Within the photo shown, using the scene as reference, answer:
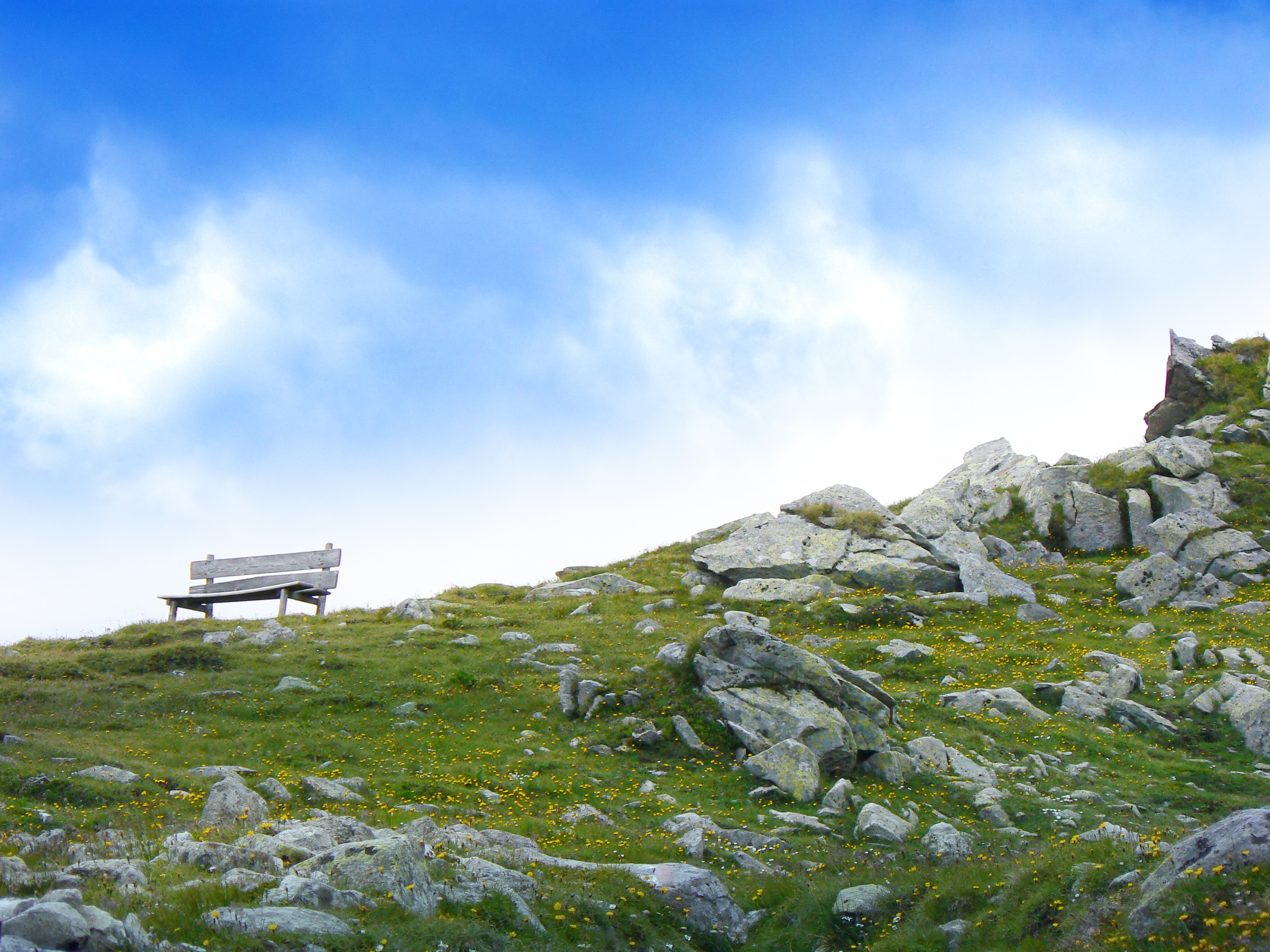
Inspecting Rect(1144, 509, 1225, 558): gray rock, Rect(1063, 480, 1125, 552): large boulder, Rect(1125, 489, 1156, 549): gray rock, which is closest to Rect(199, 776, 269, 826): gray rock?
Rect(1144, 509, 1225, 558): gray rock

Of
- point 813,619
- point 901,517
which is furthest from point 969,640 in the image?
point 901,517

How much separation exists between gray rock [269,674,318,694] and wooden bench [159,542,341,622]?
14.7 m

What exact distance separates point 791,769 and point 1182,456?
38.2 meters

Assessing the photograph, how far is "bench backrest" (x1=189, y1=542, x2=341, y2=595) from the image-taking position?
43344mm

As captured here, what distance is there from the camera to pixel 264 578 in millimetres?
43625

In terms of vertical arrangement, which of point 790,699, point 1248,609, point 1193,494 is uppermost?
point 1193,494

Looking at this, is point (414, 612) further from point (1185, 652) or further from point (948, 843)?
point (1185, 652)

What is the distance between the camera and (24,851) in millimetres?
13047

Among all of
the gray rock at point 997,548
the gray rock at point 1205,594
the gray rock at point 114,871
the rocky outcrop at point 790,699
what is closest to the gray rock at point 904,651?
the rocky outcrop at point 790,699

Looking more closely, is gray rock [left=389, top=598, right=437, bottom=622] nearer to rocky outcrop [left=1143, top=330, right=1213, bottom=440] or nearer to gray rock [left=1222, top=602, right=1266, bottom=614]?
gray rock [left=1222, top=602, right=1266, bottom=614]

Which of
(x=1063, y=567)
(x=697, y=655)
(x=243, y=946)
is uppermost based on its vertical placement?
(x=1063, y=567)

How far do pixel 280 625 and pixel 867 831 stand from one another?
27.6m

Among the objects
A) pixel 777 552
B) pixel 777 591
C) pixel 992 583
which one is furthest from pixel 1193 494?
pixel 777 591

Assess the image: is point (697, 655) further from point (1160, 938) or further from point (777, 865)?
point (1160, 938)
